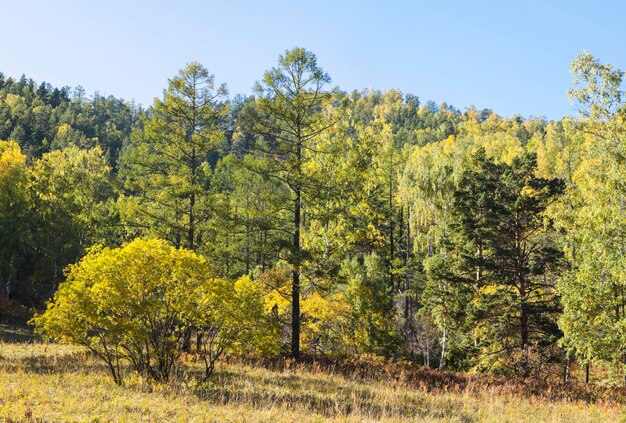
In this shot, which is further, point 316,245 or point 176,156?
point 316,245

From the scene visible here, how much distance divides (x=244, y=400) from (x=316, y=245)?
13.8 m

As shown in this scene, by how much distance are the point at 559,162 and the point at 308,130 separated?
46.2 meters

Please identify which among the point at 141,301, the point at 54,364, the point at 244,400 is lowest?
the point at 54,364

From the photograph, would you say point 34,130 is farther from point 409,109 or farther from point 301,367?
point 409,109

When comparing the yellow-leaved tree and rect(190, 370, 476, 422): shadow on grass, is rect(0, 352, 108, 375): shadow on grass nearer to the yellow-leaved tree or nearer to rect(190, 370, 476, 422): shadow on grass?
the yellow-leaved tree

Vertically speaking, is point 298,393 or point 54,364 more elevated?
point 54,364

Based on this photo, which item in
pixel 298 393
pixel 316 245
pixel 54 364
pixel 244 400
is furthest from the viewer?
pixel 316 245

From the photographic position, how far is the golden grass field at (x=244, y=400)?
713 cm

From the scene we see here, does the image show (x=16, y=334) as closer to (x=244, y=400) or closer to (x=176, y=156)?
(x=176, y=156)

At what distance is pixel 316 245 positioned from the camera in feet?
73.7

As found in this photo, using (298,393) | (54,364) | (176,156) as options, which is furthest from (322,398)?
(176,156)

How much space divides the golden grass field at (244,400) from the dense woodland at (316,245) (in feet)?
2.91

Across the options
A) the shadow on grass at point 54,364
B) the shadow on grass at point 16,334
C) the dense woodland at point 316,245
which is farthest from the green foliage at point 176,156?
the shadow on grass at point 16,334

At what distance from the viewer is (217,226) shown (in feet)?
52.5
